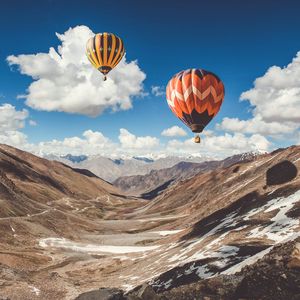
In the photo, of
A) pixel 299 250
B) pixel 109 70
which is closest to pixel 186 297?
pixel 299 250

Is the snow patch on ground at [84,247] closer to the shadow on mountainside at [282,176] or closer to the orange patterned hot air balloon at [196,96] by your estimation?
the shadow on mountainside at [282,176]

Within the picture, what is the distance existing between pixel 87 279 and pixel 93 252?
121ft

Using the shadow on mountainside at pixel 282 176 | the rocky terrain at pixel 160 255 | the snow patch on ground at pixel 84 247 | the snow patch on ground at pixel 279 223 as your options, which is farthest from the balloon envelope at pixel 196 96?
the snow patch on ground at pixel 84 247

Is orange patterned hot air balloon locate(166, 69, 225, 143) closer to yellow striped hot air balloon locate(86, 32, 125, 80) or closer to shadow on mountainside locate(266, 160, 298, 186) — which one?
yellow striped hot air balloon locate(86, 32, 125, 80)

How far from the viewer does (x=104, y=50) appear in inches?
3172

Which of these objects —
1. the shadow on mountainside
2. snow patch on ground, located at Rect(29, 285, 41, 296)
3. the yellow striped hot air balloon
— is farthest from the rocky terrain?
the yellow striped hot air balloon

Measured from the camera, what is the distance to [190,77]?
55.9 m

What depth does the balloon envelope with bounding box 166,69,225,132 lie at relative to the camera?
55.8 meters

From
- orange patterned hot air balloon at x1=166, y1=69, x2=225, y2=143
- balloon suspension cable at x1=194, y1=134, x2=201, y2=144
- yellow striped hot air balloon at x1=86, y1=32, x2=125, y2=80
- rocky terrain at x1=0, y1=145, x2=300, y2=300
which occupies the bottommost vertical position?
rocky terrain at x1=0, y1=145, x2=300, y2=300

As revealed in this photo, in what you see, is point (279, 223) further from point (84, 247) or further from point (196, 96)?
point (84, 247)

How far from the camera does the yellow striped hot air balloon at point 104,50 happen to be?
3167 inches

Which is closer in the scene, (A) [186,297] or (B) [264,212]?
(A) [186,297]

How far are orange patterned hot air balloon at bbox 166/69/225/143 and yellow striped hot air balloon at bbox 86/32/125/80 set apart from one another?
26327 mm

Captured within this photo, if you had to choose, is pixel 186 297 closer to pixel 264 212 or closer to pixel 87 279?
pixel 87 279
